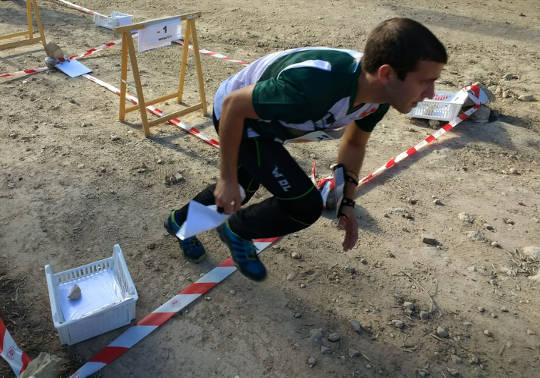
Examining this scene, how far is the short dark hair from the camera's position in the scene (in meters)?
2.04

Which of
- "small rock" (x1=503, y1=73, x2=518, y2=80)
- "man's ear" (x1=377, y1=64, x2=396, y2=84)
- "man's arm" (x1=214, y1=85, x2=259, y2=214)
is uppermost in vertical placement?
"man's ear" (x1=377, y1=64, x2=396, y2=84)

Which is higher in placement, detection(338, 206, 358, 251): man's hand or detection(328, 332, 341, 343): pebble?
detection(338, 206, 358, 251): man's hand

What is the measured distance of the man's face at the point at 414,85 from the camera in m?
2.10

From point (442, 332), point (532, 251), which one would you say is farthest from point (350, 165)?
point (532, 251)

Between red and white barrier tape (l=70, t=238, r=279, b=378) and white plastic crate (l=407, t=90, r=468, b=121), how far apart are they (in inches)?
124

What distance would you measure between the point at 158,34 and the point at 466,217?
12.5ft

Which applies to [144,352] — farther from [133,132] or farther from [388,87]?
[133,132]

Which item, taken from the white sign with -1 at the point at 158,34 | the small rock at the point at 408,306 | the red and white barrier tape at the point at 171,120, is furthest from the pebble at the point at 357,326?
the white sign with -1 at the point at 158,34

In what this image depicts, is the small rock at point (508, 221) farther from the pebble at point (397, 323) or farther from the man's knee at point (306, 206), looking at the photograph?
the man's knee at point (306, 206)

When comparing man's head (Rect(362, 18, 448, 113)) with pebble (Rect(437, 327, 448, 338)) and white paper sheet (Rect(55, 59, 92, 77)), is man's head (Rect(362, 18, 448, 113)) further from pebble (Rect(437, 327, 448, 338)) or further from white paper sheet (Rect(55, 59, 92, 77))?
white paper sheet (Rect(55, 59, 92, 77))

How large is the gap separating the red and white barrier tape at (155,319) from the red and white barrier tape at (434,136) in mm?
1690

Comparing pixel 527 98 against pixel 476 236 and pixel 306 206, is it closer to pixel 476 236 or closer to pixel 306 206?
pixel 476 236

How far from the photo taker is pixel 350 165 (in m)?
3.05

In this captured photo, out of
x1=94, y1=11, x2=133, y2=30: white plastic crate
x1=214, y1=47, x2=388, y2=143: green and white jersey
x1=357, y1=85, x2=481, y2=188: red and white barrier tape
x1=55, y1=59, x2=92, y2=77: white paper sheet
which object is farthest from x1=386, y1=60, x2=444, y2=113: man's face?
x1=94, y1=11, x2=133, y2=30: white plastic crate
